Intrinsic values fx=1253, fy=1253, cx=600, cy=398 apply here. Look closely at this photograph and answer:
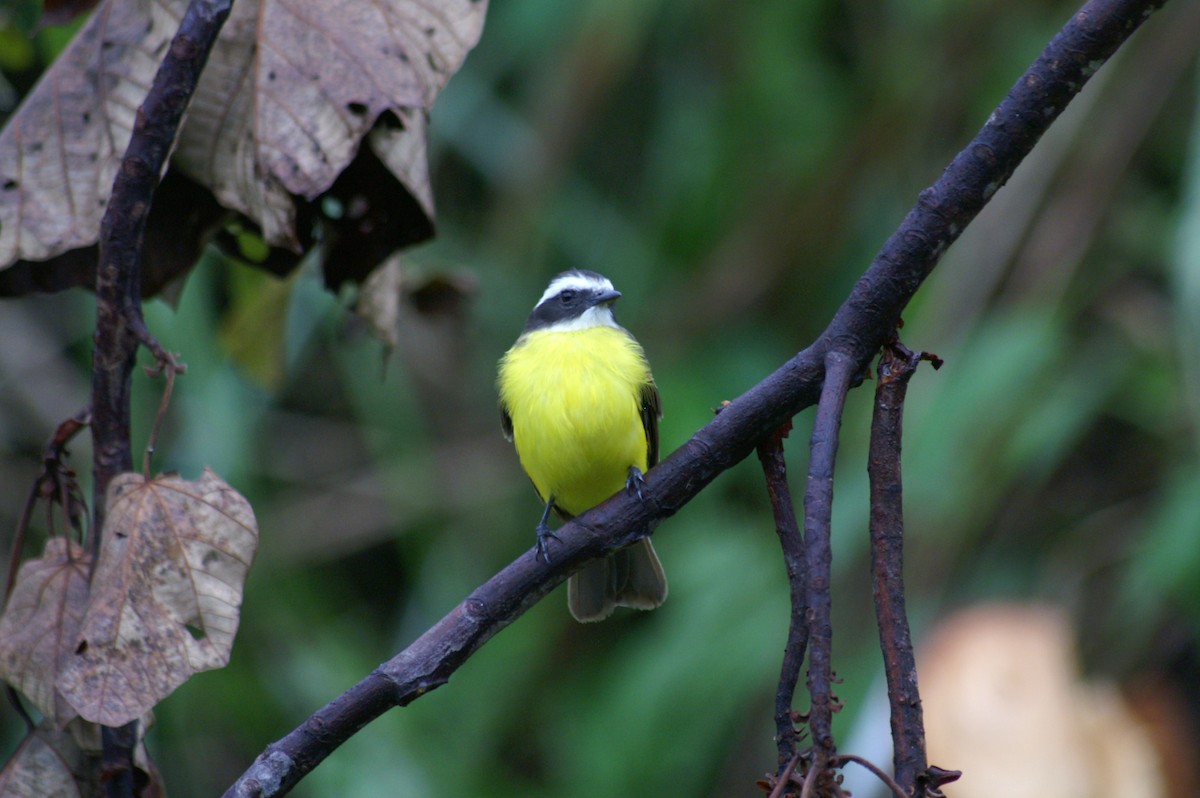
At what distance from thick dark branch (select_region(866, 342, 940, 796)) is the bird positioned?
1586 mm

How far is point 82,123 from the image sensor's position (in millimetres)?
1797

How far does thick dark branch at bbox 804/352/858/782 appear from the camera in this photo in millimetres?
981

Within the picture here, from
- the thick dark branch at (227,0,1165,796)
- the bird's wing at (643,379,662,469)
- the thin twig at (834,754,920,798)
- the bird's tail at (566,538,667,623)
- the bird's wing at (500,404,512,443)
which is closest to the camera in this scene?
the thin twig at (834,754,920,798)

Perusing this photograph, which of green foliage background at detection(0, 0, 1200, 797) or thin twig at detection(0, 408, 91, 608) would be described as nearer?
thin twig at detection(0, 408, 91, 608)

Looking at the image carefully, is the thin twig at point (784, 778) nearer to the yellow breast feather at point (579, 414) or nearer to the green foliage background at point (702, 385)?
the yellow breast feather at point (579, 414)

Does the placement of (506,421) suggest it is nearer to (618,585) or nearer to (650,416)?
(650,416)

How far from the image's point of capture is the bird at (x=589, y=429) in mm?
2838

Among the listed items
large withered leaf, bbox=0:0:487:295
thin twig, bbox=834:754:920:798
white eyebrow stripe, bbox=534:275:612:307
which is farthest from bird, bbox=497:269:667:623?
thin twig, bbox=834:754:920:798

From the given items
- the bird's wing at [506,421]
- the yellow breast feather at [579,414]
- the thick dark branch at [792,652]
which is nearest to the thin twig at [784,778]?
the thick dark branch at [792,652]

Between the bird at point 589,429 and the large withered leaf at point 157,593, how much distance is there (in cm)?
132

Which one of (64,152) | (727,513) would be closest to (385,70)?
(64,152)

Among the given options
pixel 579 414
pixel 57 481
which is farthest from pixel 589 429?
pixel 57 481

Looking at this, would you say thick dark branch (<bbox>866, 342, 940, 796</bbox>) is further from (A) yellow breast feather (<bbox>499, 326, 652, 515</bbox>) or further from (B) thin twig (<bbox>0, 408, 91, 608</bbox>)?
(A) yellow breast feather (<bbox>499, 326, 652, 515</bbox>)

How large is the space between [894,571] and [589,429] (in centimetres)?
182
